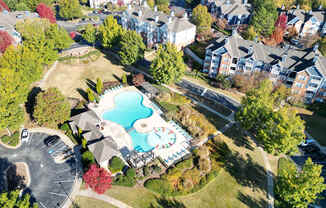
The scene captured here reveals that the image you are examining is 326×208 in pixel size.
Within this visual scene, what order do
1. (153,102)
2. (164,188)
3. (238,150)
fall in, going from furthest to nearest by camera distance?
1. (153,102)
2. (238,150)
3. (164,188)

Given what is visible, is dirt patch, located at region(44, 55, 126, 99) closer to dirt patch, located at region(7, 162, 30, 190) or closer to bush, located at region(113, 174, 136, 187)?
dirt patch, located at region(7, 162, 30, 190)

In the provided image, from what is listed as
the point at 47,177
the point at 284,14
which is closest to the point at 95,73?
the point at 47,177

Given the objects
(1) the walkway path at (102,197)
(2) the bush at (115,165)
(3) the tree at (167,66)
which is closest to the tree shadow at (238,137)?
(3) the tree at (167,66)

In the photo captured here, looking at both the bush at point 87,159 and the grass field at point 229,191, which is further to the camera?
the bush at point 87,159

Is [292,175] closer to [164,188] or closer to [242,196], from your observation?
[242,196]

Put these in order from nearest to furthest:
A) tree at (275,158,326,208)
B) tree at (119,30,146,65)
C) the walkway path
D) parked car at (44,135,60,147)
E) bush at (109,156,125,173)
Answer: tree at (275,158,326,208), the walkway path, bush at (109,156,125,173), parked car at (44,135,60,147), tree at (119,30,146,65)

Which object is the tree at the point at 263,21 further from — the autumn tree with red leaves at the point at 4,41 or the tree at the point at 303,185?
the autumn tree with red leaves at the point at 4,41

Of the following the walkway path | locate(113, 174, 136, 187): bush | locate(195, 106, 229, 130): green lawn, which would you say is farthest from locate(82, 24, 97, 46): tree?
the walkway path
